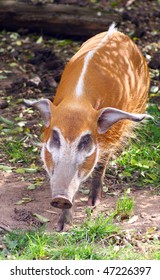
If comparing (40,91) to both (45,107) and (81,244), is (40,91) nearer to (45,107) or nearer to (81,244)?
(45,107)

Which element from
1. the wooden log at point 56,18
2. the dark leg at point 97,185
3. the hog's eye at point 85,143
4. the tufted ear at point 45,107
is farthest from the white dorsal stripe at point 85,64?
the wooden log at point 56,18

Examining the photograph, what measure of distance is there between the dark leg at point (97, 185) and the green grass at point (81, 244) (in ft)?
1.31

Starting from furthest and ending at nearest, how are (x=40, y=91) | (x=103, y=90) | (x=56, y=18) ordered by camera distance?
1. (x=56, y=18)
2. (x=40, y=91)
3. (x=103, y=90)

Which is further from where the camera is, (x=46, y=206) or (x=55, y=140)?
(x=46, y=206)

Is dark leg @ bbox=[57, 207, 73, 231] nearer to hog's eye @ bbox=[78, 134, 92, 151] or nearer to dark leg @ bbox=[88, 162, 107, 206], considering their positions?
dark leg @ bbox=[88, 162, 107, 206]

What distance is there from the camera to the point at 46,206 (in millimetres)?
6371

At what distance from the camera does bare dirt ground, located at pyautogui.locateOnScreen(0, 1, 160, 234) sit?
6.20 metres

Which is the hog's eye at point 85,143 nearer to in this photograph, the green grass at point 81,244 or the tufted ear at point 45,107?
the tufted ear at point 45,107

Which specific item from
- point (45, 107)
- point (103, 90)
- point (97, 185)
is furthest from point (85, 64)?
point (97, 185)

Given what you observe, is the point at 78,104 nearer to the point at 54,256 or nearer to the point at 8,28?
the point at 54,256

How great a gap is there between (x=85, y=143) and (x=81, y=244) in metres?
0.75

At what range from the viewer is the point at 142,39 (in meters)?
10.1

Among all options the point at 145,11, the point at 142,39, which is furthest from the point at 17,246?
the point at 145,11
